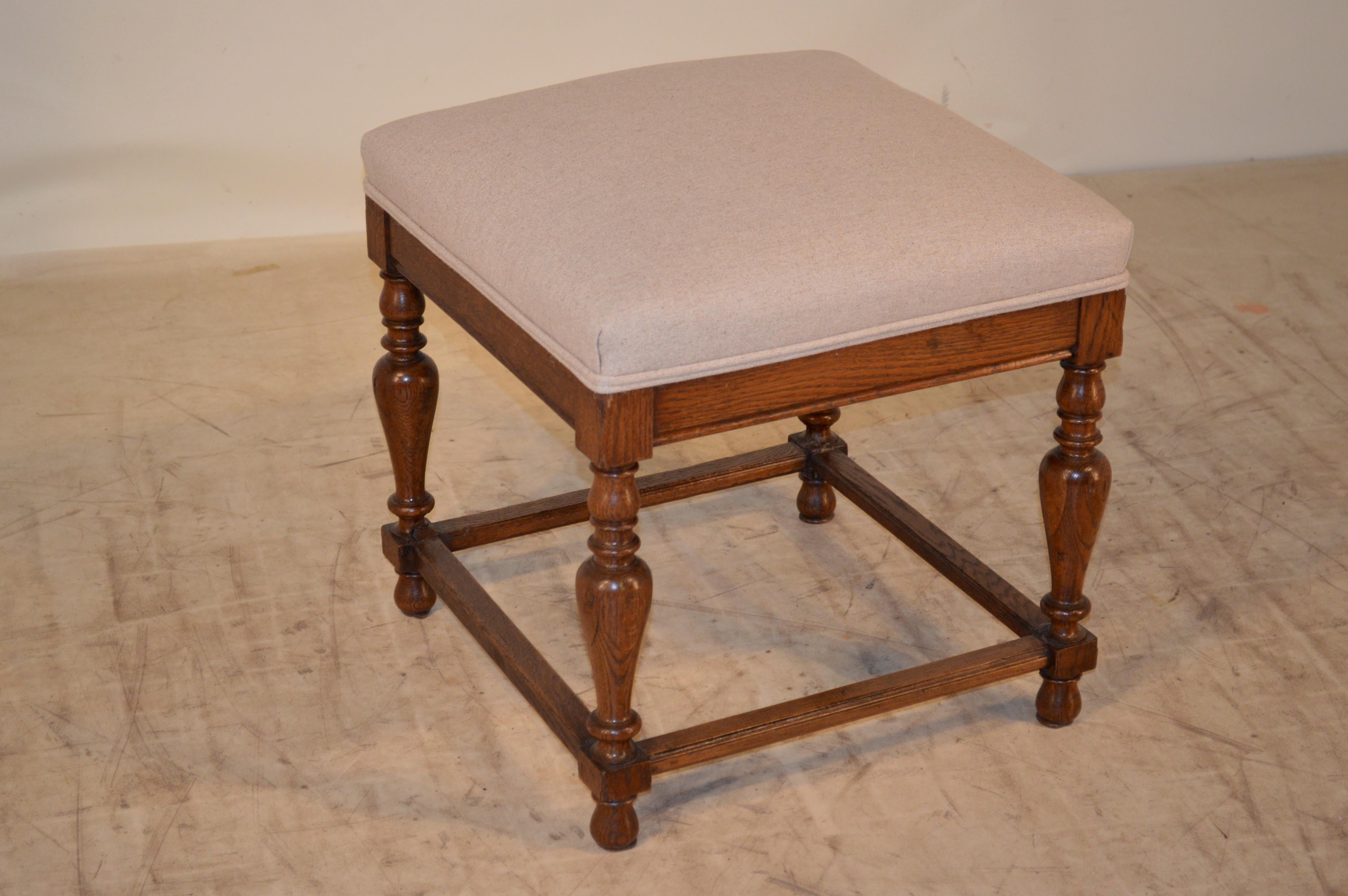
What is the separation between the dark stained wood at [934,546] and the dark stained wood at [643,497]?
54 mm

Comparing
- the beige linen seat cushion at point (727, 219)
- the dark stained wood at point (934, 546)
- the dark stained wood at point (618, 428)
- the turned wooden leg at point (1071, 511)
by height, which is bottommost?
the dark stained wood at point (934, 546)

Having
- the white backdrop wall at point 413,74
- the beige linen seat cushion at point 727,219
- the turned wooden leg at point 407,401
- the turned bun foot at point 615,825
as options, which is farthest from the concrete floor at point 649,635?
the beige linen seat cushion at point 727,219

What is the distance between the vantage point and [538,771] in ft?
4.45

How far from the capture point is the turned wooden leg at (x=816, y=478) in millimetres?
1681

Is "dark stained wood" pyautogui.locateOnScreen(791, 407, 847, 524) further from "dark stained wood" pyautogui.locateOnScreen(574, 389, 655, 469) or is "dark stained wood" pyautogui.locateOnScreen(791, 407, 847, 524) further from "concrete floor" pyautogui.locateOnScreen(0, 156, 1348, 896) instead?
"dark stained wood" pyautogui.locateOnScreen(574, 389, 655, 469)

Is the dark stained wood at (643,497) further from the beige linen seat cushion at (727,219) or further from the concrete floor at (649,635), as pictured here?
the beige linen seat cushion at (727,219)

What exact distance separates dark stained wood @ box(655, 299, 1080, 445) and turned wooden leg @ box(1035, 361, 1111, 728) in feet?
0.14

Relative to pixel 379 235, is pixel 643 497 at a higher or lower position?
lower

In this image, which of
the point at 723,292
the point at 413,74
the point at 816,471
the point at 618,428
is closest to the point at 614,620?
the point at 618,428

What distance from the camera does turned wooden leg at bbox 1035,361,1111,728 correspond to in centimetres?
129

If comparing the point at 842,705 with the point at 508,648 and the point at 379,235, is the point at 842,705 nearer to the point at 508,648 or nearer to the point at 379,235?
the point at 508,648

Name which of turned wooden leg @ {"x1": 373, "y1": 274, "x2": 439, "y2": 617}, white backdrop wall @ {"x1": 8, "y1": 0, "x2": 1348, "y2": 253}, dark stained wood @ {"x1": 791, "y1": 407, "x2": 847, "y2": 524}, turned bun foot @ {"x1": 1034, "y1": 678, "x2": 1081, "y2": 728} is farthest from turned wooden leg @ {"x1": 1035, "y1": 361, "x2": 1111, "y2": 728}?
white backdrop wall @ {"x1": 8, "y1": 0, "x2": 1348, "y2": 253}

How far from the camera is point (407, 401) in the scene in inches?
58.4

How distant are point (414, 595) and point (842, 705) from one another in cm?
48
